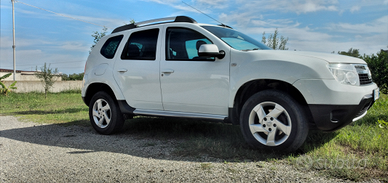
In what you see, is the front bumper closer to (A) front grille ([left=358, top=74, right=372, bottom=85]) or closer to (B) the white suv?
(B) the white suv

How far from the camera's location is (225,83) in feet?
15.1

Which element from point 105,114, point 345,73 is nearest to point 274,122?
point 345,73

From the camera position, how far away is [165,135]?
19.8 ft

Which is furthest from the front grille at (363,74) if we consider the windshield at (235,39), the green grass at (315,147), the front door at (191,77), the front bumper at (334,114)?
the front door at (191,77)

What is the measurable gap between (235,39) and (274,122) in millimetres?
1647

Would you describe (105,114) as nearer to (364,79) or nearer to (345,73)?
(345,73)

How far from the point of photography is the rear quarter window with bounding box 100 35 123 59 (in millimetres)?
6146

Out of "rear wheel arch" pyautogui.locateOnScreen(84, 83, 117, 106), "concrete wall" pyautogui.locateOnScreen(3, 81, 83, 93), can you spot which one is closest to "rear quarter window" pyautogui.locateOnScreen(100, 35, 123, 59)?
"rear wheel arch" pyautogui.locateOnScreen(84, 83, 117, 106)

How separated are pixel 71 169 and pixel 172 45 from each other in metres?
2.53

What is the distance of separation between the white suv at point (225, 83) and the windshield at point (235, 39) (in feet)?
0.09

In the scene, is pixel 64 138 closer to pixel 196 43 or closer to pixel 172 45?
pixel 172 45

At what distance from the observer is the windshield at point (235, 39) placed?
4.90 metres

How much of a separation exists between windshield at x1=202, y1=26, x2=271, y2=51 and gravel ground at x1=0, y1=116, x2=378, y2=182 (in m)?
1.81

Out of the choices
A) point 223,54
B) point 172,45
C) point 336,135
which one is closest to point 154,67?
point 172,45
